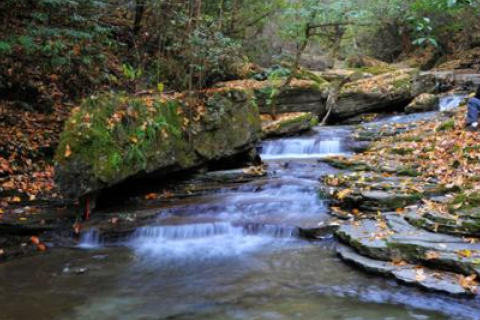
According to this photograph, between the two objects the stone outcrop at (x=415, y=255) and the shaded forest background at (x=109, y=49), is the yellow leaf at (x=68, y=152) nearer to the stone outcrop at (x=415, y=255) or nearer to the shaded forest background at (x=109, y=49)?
the shaded forest background at (x=109, y=49)

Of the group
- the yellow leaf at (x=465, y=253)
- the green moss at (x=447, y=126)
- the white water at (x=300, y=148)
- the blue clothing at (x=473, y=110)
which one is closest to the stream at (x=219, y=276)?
the yellow leaf at (x=465, y=253)

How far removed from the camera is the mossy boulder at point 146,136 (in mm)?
7562

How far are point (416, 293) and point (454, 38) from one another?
968 inches

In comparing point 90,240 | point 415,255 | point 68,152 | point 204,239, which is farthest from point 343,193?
point 68,152

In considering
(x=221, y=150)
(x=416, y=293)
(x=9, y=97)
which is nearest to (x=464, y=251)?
(x=416, y=293)

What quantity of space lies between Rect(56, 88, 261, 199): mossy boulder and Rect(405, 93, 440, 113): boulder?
7995 millimetres

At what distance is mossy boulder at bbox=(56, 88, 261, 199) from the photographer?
7.56 m

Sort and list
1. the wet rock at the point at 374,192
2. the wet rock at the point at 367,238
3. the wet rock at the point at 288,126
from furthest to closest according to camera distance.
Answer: the wet rock at the point at 288,126, the wet rock at the point at 374,192, the wet rock at the point at 367,238

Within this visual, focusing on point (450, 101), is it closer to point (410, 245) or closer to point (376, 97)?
point (376, 97)

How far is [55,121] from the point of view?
12.3 m

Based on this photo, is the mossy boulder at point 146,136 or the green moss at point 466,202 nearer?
Result: the green moss at point 466,202

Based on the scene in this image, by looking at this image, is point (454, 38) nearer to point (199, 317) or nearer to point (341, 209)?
point (341, 209)

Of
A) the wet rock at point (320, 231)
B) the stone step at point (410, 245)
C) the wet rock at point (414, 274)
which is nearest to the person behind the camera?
the wet rock at point (414, 274)

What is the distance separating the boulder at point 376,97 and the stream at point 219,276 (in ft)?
28.7
